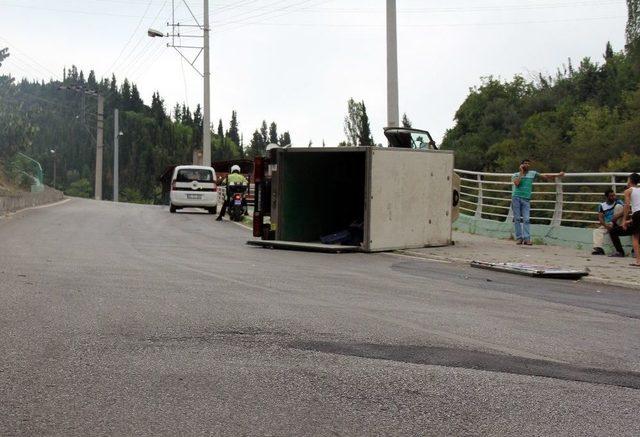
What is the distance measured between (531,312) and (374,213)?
7.34 metres

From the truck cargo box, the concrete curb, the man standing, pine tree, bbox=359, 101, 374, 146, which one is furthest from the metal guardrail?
Answer: pine tree, bbox=359, 101, 374, 146

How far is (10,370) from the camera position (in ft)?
18.2

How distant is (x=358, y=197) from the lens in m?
18.8

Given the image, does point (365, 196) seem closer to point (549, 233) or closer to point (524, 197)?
point (524, 197)

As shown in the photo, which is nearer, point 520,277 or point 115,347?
point 115,347

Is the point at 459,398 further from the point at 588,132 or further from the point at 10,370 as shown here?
the point at 588,132

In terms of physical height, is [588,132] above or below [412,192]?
above

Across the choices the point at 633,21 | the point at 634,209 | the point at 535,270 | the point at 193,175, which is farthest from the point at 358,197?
the point at 633,21

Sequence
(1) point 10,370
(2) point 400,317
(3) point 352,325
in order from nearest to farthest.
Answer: (1) point 10,370 → (3) point 352,325 → (2) point 400,317

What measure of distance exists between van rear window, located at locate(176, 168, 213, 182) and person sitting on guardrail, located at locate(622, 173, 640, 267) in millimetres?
20097

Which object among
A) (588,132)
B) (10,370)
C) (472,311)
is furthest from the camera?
(588,132)

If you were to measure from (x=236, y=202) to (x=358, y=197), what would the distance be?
349 inches

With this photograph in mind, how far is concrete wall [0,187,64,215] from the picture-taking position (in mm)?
29038

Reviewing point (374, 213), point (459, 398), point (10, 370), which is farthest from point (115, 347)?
point (374, 213)
